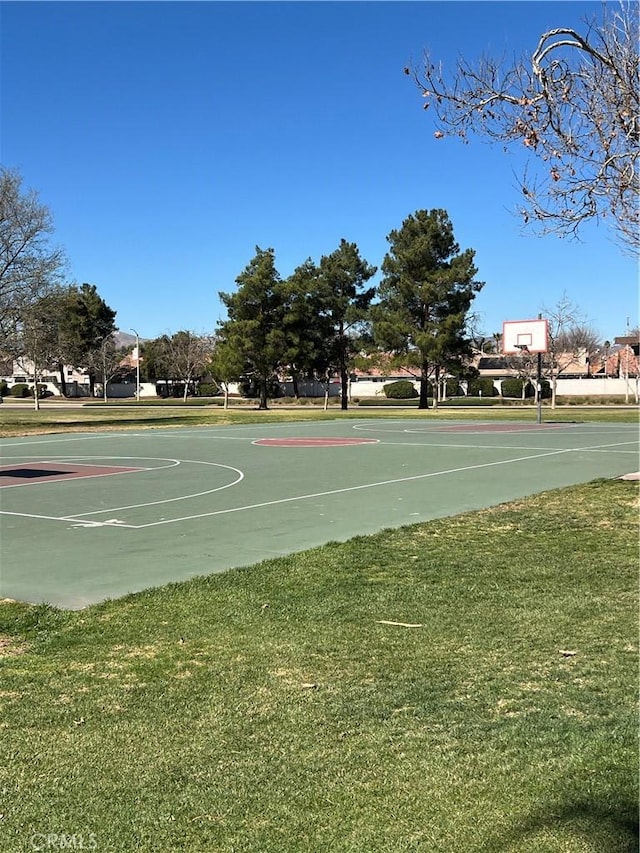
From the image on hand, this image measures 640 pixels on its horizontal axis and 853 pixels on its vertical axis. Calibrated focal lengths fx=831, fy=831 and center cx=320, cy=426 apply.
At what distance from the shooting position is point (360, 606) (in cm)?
665

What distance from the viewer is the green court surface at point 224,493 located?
343 inches

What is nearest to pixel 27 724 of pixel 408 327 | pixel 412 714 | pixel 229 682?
pixel 229 682

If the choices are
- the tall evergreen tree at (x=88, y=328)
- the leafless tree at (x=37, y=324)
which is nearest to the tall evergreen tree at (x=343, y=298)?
the leafless tree at (x=37, y=324)

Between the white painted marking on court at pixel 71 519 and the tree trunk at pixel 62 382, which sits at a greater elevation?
the tree trunk at pixel 62 382

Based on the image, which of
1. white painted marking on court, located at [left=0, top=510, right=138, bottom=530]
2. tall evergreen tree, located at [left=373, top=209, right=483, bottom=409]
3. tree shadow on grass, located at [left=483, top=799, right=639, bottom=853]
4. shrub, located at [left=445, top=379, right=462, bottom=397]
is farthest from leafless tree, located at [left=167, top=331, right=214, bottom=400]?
tree shadow on grass, located at [left=483, top=799, right=639, bottom=853]

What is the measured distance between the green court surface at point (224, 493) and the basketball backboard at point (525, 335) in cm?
1254

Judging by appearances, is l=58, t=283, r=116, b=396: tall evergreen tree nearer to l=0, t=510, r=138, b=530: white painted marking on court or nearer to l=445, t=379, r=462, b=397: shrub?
l=445, t=379, r=462, b=397: shrub

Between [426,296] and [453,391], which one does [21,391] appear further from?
[426,296]

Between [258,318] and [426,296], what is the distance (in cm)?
1250

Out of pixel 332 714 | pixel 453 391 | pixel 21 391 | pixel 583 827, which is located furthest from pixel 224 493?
pixel 21 391

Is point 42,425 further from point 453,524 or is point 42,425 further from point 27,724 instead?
point 27,724

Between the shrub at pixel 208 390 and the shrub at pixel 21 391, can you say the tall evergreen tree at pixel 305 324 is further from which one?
the shrub at pixel 21 391

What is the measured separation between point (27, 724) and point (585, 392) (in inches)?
3267

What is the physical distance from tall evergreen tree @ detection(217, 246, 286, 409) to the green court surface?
103 ft
